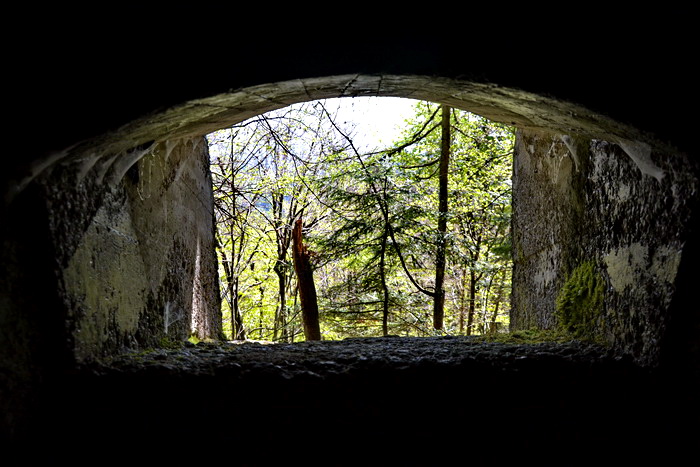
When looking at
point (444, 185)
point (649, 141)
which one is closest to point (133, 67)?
point (649, 141)

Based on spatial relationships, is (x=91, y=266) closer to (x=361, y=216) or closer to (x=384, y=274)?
(x=361, y=216)

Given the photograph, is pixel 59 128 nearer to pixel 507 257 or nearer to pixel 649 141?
pixel 649 141

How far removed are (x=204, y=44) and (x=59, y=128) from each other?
0.44m

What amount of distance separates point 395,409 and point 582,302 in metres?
1.18

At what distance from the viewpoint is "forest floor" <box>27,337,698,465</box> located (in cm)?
182

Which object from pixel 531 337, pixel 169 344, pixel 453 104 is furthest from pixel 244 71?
pixel 531 337

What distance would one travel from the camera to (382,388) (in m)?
1.97

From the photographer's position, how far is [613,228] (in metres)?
2.25

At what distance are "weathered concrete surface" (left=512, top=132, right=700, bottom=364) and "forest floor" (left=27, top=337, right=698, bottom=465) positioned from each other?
0.22m

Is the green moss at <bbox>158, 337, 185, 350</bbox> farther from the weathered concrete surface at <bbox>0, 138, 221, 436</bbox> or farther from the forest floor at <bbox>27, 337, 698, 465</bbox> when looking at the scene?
the forest floor at <bbox>27, 337, 698, 465</bbox>

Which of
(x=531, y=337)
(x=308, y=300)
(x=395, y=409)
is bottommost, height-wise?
(x=395, y=409)

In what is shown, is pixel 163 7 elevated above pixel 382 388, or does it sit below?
above

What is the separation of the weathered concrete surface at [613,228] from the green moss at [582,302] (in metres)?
0.04

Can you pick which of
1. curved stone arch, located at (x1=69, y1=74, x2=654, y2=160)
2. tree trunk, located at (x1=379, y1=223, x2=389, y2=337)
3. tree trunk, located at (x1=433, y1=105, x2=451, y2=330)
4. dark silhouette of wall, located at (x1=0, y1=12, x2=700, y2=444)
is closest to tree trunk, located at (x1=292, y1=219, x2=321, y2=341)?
tree trunk, located at (x1=379, y1=223, x2=389, y2=337)
